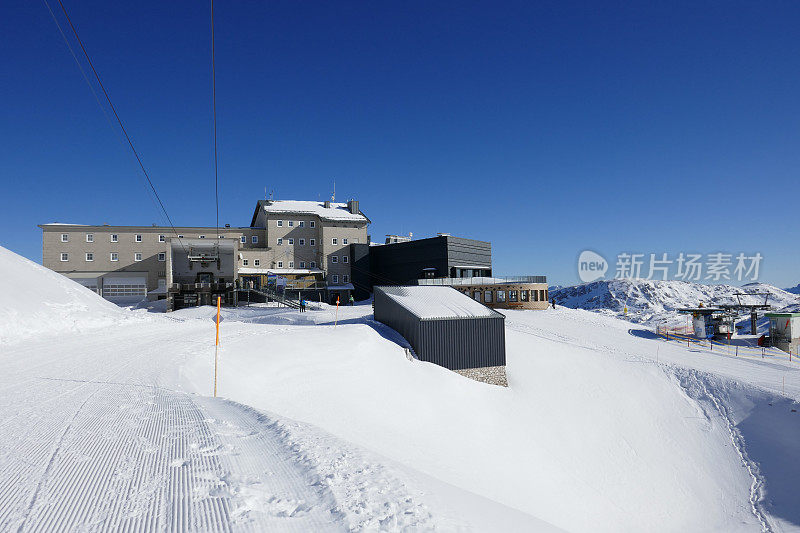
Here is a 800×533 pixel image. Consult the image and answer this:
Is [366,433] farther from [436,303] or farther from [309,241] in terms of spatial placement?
[309,241]

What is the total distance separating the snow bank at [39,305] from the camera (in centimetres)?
1627

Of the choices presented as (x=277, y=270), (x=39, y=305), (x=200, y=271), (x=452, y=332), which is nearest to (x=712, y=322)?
(x=452, y=332)

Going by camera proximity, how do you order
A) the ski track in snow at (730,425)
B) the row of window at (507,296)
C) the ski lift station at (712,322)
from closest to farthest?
1. the ski track in snow at (730,425)
2. the ski lift station at (712,322)
3. the row of window at (507,296)

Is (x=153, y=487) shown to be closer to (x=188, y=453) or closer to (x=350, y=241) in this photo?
(x=188, y=453)

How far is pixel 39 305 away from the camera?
752 inches

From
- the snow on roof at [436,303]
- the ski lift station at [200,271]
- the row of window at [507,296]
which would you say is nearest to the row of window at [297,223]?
the ski lift station at [200,271]

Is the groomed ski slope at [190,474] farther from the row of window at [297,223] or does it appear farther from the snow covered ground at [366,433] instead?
the row of window at [297,223]

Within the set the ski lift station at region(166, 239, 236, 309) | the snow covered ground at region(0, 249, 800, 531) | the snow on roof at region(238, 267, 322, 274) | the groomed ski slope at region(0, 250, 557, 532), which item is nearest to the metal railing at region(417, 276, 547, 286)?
the snow covered ground at region(0, 249, 800, 531)

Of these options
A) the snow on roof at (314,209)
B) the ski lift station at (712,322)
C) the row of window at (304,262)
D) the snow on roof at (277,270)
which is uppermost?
the snow on roof at (314,209)

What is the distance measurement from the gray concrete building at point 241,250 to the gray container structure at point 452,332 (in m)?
26.8

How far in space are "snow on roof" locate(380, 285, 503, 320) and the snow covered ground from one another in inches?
97.3

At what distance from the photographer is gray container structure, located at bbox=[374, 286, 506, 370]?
20.7m

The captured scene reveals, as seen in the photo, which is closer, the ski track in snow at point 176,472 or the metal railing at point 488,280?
the ski track in snow at point 176,472

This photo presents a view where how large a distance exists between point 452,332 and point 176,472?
58.6ft
